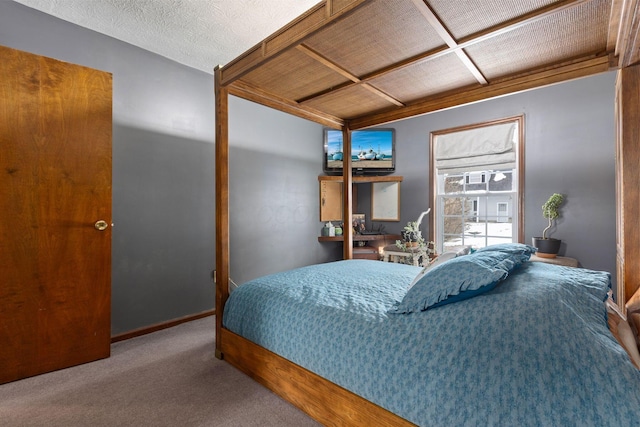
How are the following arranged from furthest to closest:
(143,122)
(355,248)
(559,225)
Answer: (355,248)
(559,225)
(143,122)

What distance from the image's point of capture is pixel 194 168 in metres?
3.25

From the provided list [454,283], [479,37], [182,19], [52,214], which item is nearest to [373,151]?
[479,37]

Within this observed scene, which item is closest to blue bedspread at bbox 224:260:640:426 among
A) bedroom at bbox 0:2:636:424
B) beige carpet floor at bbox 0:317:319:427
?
beige carpet floor at bbox 0:317:319:427

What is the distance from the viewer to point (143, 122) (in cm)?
287

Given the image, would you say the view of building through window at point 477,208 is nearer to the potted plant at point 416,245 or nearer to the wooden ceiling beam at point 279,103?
the potted plant at point 416,245

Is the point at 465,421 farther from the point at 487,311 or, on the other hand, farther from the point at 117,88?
the point at 117,88

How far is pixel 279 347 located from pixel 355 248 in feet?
9.18

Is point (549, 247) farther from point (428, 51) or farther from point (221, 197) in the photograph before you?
point (221, 197)

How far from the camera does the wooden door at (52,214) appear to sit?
1996 millimetres

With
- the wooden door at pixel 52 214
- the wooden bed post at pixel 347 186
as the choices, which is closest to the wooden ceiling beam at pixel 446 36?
the wooden bed post at pixel 347 186

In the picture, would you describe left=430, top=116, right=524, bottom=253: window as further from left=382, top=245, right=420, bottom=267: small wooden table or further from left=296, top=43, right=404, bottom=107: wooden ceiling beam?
left=296, top=43, right=404, bottom=107: wooden ceiling beam

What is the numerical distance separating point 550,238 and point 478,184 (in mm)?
1076

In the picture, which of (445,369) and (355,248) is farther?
(355,248)

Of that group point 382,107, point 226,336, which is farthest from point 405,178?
point 226,336
